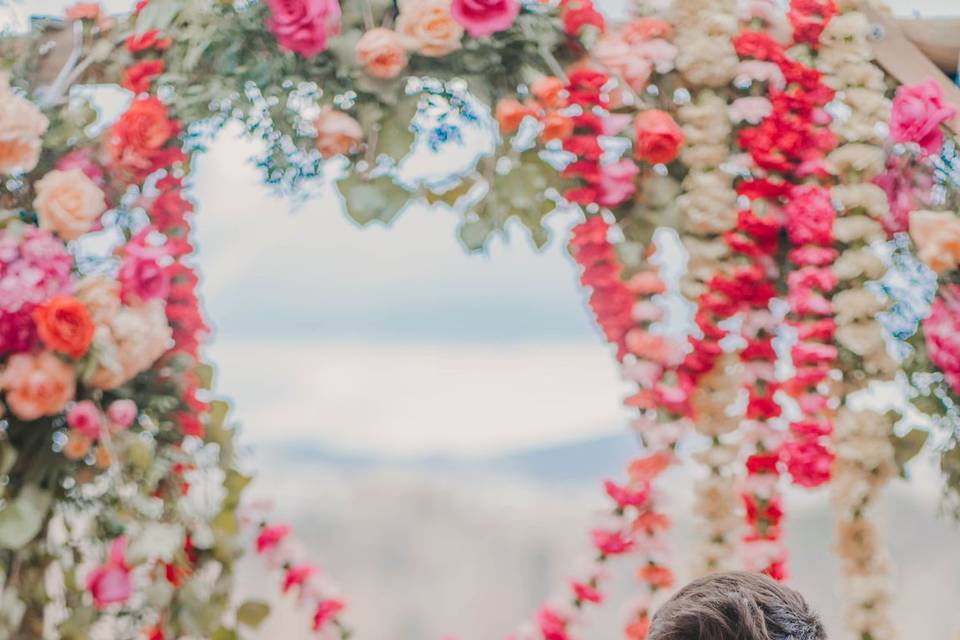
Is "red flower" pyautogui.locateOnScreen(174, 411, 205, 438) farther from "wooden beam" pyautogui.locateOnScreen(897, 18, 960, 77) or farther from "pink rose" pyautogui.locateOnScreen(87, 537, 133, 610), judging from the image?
"wooden beam" pyautogui.locateOnScreen(897, 18, 960, 77)

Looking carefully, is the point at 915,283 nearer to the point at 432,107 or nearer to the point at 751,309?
the point at 751,309

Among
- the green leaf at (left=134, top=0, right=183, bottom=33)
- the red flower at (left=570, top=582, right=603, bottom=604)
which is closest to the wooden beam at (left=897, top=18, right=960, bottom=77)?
the red flower at (left=570, top=582, right=603, bottom=604)

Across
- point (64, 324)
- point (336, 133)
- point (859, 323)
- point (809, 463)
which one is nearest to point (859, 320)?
point (859, 323)

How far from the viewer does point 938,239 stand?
1.99 metres

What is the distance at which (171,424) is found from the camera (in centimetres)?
214

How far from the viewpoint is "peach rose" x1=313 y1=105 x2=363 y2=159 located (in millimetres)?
2135

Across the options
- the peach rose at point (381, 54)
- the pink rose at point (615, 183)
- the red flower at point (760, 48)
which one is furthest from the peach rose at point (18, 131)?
the red flower at point (760, 48)

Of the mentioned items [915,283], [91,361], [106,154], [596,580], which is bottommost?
[596,580]

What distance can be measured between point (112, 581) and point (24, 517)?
0.58 feet

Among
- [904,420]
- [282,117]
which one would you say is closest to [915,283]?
[904,420]

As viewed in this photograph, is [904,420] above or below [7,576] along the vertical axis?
above

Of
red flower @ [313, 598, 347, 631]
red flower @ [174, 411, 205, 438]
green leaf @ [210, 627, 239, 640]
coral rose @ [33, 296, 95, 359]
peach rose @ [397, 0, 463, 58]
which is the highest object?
peach rose @ [397, 0, 463, 58]

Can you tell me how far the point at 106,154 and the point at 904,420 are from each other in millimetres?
1374

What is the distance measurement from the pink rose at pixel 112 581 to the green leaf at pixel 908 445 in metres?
1.20
